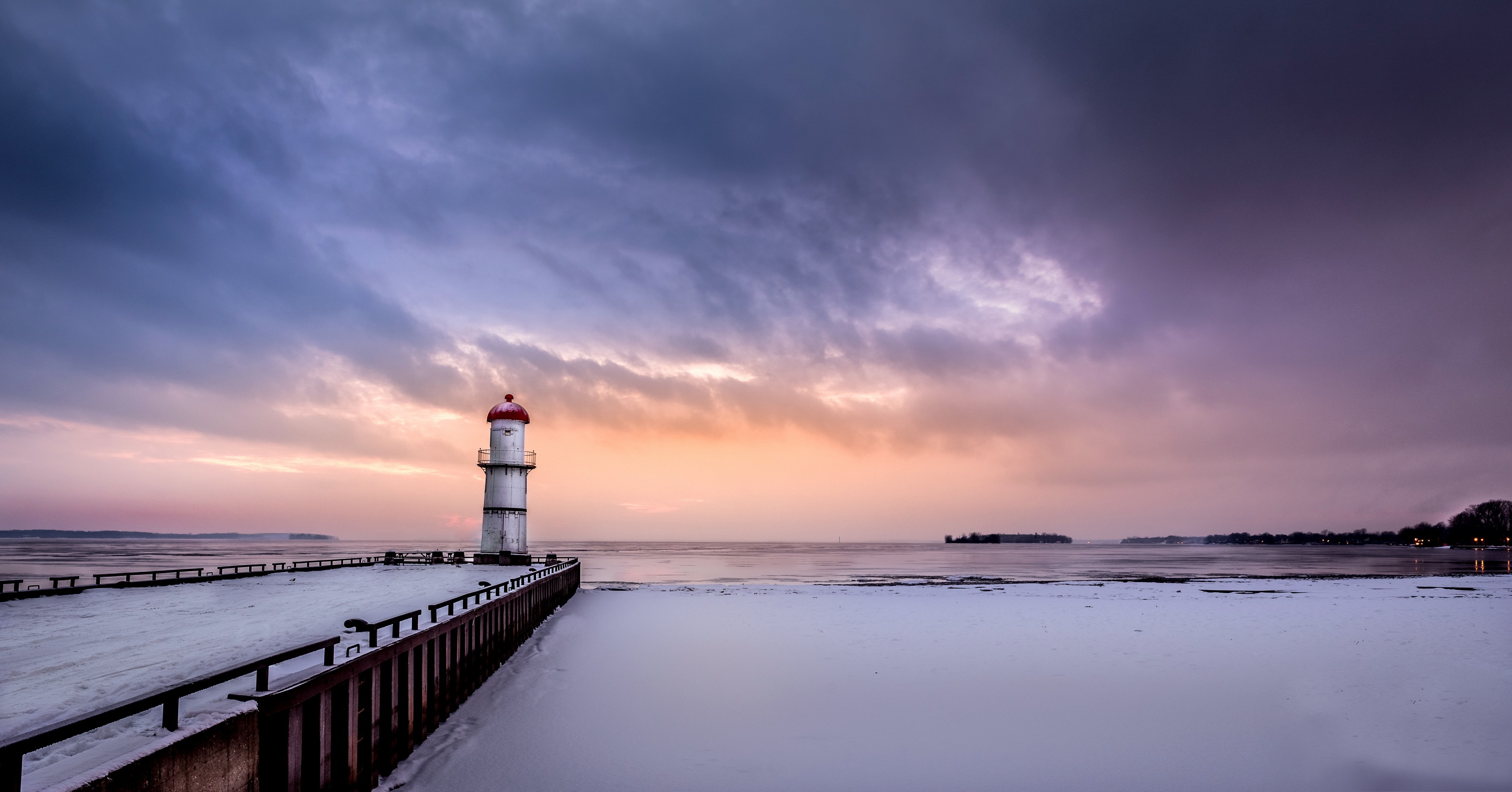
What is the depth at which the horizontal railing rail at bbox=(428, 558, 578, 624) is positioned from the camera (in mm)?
15992

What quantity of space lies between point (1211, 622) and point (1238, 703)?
15430mm

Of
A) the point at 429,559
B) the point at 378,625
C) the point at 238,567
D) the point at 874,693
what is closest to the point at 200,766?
the point at 378,625

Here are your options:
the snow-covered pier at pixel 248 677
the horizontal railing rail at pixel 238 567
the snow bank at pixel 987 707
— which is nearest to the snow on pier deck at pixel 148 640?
the snow-covered pier at pixel 248 677

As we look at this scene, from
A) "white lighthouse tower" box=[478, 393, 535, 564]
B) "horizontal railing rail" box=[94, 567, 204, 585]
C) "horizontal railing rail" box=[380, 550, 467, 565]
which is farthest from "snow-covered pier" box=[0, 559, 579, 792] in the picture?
"horizontal railing rail" box=[380, 550, 467, 565]

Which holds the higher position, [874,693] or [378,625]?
[378,625]

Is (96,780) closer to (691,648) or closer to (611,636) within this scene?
(691,648)

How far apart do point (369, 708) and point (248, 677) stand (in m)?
3.52

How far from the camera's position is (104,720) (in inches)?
224

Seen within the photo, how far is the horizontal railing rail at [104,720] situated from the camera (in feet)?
16.3

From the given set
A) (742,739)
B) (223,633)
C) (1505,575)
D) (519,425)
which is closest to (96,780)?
(742,739)

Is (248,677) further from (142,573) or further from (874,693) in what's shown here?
(142,573)

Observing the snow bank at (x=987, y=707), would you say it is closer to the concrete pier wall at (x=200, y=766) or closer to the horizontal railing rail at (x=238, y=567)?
A: the concrete pier wall at (x=200, y=766)

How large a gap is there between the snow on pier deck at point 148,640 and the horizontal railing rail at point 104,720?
30cm

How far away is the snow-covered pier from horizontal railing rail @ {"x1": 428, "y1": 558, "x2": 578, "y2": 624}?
22 centimetres
